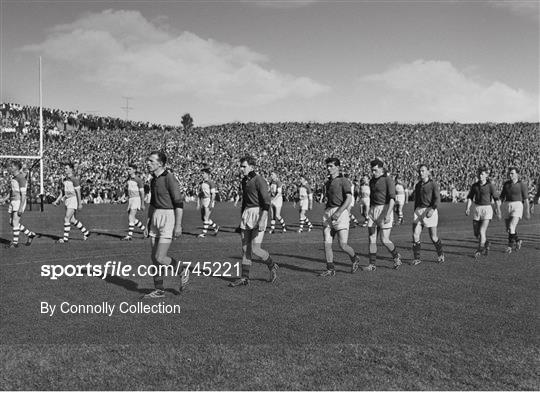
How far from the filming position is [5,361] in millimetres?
5496

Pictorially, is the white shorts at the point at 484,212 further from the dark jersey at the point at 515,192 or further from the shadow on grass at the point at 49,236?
the shadow on grass at the point at 49,236

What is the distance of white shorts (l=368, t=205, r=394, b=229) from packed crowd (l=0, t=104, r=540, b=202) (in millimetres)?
33324

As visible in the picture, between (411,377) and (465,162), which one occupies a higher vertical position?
(465,162)

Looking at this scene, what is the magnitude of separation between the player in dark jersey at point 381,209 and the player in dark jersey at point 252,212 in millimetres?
2712

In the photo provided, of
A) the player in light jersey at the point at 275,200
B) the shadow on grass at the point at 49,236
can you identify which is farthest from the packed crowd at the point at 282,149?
the player in light jersey at the point at 275,200

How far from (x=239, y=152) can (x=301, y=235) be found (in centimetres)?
3768

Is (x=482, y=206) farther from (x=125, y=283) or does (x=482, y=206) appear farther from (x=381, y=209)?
(x=125, y=283)

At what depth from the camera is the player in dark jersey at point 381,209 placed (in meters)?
10.9

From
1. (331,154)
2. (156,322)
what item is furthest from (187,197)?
(156,322)

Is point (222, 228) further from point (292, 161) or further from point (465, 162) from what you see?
point (465, 162)

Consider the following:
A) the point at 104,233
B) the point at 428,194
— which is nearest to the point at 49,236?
the point at 104,233

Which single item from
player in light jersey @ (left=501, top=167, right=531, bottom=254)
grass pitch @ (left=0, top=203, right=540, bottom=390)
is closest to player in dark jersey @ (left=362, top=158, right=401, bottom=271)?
grass pitch @ (left=0, top=203, right=540, bottom=390)

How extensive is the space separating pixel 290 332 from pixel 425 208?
21.6 feet

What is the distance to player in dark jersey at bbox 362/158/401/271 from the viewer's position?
1092 cm
